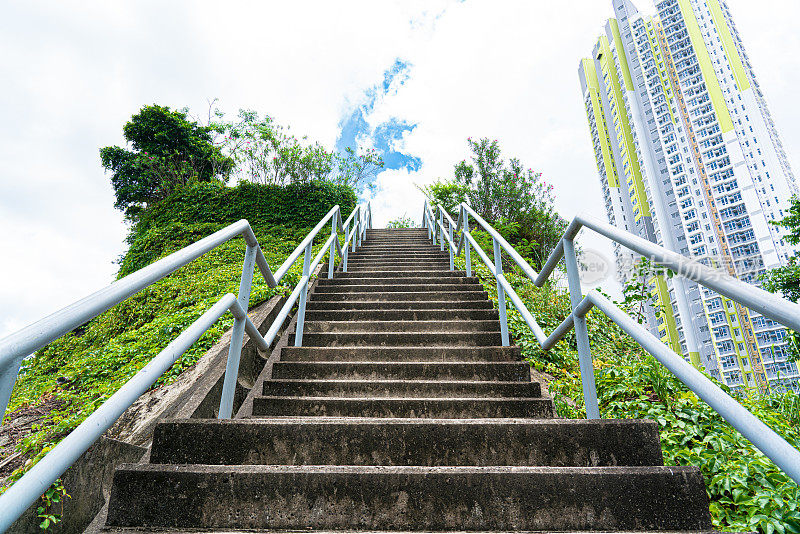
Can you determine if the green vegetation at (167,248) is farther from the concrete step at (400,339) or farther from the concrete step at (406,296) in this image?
the concrete step at (400,339)

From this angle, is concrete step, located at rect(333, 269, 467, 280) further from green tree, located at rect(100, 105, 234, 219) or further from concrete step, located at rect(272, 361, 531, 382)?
green tree, located at rect(100, 105, 234, 219)

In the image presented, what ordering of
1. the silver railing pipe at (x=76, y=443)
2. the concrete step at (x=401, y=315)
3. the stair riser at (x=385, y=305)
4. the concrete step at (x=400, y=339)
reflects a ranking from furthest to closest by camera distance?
the stair riser at (x=385, y=305), the concrete step at (x=401, y=315), the concrete step at (x=400, y=339), the silver railing pipe at (x=76, y=443)

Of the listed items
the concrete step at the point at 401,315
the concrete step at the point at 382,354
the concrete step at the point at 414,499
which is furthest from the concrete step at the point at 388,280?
the concrete step at the point at 414,499

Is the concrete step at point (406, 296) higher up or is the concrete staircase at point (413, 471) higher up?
the concrete step at point (406, 296)

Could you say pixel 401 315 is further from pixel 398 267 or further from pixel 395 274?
pixel 398 267

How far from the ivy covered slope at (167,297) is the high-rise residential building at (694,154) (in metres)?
25.5

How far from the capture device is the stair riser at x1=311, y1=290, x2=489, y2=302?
13.0 feet

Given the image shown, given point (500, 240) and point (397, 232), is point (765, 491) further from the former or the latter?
point (397, 232)

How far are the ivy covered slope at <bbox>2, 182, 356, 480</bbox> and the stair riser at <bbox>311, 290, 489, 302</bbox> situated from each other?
0.54 meters

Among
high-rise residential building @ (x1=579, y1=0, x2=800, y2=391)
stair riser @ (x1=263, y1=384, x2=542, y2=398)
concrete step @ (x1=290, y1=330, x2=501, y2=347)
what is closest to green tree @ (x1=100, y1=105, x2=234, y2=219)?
concrete step @ (x1=290, y1=330, x2=501, y2=347)

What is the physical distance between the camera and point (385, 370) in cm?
263

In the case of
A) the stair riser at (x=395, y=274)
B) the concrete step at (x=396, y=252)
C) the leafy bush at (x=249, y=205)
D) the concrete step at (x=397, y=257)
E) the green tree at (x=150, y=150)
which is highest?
the green tree at (x=150, y=150)

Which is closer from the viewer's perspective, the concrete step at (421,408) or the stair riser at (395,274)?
the concrete step at (421,408)

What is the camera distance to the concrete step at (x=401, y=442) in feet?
4.69
